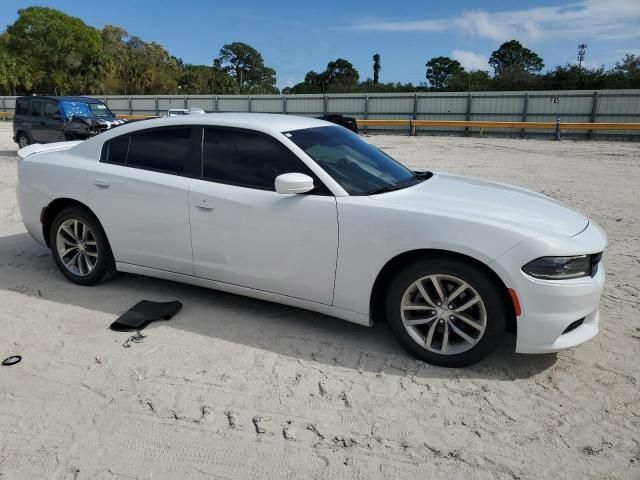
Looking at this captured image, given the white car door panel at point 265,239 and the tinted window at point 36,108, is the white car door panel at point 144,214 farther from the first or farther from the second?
the tinted window at point 36,108

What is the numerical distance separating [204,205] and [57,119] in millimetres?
12816

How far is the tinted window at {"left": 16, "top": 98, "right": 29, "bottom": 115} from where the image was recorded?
15.3m

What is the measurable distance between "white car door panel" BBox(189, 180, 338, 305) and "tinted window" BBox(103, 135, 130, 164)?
91 cm

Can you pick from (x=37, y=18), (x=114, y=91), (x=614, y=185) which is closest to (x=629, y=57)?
(x=614, y=185)

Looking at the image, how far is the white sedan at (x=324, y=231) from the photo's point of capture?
125 inches

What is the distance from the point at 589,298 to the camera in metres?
3.21

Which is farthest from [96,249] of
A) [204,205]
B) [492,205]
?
[492,205]

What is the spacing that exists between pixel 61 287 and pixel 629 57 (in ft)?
155

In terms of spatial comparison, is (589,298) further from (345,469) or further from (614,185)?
(614,185)

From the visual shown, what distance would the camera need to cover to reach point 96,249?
15.4 ft

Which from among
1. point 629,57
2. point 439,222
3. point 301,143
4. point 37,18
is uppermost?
point 37,18

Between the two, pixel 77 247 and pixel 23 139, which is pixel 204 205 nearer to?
pixel 77 247

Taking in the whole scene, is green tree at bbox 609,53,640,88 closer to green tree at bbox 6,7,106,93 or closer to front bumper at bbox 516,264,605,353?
front bumper at bbox 516,264,605,353

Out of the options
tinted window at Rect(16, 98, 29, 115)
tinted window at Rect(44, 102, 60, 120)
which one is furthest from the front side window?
tinted window at Rect(16, 98, 29, 115)
